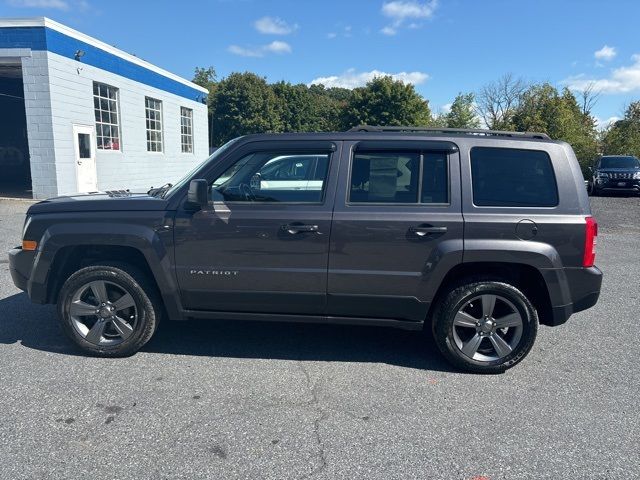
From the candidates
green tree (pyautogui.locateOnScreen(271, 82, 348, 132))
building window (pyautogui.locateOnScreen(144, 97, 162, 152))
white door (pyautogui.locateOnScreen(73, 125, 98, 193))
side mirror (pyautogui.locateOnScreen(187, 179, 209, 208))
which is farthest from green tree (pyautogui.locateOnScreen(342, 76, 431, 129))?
side mirror (pyautogui.locateOnScreen(187, 179, 209, 208))

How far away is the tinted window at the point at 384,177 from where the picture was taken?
3787 millimetres

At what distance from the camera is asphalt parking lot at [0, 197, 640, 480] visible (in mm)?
2691

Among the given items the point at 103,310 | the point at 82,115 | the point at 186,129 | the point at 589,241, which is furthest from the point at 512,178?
the point at 186,129

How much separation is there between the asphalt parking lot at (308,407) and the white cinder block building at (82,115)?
1068 cm

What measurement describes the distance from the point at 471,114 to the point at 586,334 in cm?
6534

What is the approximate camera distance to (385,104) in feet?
148

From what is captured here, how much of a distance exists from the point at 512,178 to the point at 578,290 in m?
1.02

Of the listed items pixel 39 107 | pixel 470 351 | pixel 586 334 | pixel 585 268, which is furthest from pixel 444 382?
pixel 39 107

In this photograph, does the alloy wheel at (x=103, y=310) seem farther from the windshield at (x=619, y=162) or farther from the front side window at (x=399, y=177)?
the windshield at (x=619, y=162)

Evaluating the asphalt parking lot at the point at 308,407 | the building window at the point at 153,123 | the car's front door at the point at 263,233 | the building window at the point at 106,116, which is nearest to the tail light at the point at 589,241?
the asphalt parking lot at the point at 308,407

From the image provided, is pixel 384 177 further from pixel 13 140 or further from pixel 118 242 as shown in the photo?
pixel 13 140

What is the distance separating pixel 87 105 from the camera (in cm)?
1498

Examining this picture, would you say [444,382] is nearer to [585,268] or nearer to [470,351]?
[470,351]

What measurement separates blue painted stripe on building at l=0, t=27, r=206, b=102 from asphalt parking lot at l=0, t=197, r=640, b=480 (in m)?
11.4
